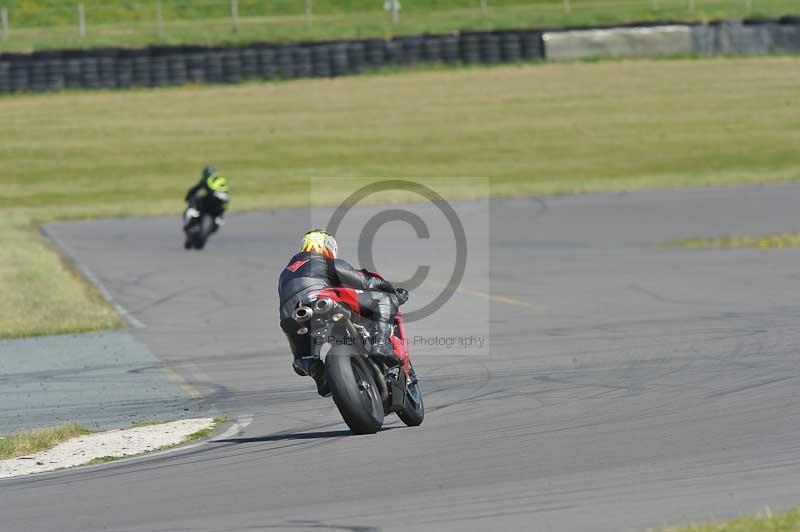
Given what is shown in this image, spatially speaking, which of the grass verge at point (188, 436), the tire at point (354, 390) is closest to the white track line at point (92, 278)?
the grass verge at point (188, 436)

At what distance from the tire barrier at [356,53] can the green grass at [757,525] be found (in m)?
35.9

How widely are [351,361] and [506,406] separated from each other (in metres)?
1.94

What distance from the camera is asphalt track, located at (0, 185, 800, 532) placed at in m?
7.62

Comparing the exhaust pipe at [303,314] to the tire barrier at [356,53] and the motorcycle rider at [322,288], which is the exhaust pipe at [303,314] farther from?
the tire barrier at [356,53]

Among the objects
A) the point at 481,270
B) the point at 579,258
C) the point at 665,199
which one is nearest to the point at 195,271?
the point at 481,270

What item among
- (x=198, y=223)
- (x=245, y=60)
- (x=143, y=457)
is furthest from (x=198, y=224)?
(x=245, y=60)

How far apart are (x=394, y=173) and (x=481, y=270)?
14.4m

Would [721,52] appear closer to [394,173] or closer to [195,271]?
[394,173]

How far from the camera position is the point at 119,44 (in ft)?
140

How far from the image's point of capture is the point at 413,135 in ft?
127

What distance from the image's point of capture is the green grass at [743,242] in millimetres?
22484

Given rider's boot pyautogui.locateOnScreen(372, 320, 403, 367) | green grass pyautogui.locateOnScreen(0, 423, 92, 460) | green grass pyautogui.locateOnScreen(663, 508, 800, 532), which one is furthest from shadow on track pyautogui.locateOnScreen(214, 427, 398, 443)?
green grass pyautogui.locateOnScreen(663, 508, 800, 532)

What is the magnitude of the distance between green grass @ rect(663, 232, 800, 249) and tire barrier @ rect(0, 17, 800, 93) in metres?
19.8

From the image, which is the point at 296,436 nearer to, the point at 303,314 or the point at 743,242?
the point at 303,314
